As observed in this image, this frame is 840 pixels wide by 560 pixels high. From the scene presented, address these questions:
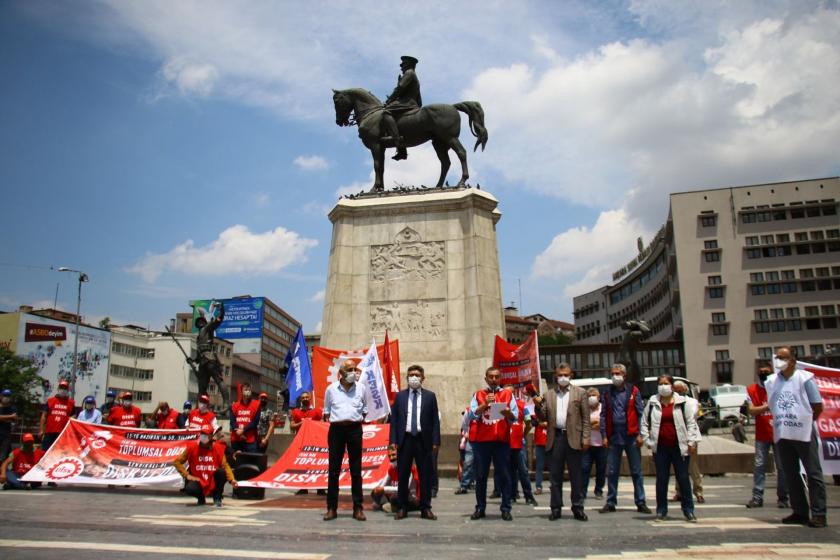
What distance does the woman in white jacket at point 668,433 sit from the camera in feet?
28.9

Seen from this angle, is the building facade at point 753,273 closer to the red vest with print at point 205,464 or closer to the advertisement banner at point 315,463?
the advertisement banner at point 315,463

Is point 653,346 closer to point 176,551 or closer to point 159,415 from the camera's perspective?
point 159,415

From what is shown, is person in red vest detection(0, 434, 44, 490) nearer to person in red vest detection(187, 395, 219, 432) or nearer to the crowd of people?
person in red vest detection(187, 395, 219, 432)

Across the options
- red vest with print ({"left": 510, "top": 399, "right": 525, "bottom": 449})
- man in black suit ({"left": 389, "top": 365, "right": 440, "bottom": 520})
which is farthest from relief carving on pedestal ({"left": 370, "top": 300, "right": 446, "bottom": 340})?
man in black suit ({"left": 389, "top": 365, "right": 440, "bottom": 520})

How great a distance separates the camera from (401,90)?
805 inches

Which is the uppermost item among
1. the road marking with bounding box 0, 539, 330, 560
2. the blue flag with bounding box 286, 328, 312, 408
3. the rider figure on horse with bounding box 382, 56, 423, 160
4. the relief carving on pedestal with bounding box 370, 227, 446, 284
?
the rider figure on horse with bounding box 382, 56, 423, 160

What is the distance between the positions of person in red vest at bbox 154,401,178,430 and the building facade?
2359 inches

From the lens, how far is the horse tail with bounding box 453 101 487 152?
2019cm

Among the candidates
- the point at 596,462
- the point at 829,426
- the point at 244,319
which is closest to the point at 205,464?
the point at 596,462

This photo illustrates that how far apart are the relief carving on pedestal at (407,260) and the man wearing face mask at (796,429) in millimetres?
10782

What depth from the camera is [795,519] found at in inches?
320

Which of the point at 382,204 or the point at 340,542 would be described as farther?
the point at 382,204

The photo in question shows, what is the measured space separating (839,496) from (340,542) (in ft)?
28.6

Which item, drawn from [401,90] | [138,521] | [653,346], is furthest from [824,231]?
[138,521]
